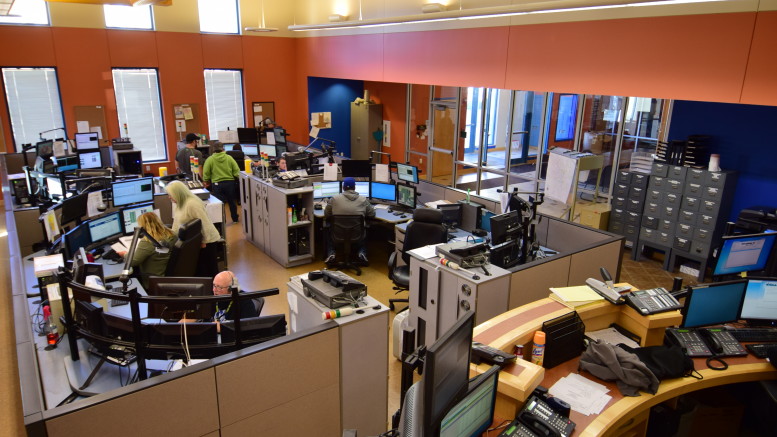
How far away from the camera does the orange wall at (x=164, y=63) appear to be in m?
9.19

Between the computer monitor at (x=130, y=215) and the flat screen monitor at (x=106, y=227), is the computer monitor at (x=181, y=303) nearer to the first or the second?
the flat screen monitor at (x=106, y=227)

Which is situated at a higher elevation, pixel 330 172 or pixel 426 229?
pixel 330 172

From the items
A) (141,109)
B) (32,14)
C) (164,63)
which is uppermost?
(32,14)

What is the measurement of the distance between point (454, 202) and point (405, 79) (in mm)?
3560

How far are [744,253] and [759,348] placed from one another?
0.98 metres

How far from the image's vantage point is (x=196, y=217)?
17.8ft

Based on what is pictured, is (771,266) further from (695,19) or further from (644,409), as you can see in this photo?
(695,19)

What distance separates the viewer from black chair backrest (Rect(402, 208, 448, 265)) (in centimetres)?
540

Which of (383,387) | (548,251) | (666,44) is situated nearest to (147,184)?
(383,387)

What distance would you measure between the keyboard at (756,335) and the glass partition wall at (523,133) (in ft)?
9.02

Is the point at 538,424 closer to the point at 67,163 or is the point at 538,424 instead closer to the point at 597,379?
the point at 597,379

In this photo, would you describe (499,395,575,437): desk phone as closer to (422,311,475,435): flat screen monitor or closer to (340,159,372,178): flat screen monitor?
(422,311,475,435): flat screen monitor

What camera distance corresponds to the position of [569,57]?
250 inches

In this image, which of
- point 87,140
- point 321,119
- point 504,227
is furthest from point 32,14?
point 504,227
